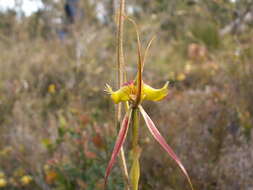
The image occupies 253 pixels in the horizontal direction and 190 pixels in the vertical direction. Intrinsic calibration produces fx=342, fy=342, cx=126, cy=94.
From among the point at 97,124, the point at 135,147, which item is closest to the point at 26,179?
the point at 97,124

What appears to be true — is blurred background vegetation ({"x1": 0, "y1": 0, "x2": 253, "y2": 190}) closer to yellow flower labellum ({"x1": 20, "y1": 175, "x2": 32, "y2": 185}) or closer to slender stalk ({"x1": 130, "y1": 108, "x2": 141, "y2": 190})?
yellow flower labellum ({"x1": 20, "y1": 175, "x2": 32, "y2": 185})

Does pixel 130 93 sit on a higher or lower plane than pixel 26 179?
higher

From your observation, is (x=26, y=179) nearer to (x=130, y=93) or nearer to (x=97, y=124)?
(x=97, y=124)

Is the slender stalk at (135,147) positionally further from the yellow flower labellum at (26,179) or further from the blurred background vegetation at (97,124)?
the yellow flower labellum at (26,179)

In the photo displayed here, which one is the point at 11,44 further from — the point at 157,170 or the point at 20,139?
the point at 157,170

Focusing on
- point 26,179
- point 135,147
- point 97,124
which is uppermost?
point 135,147

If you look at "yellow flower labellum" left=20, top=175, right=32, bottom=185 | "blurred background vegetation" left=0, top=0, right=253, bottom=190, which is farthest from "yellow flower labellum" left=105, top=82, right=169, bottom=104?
"yellow flower labellum" left=20, top=175, right=32, bottom=185

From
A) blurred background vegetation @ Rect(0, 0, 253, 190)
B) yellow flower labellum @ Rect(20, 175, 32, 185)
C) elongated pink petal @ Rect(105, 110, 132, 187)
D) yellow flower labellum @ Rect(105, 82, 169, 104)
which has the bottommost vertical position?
yellow flower labellum @ Rect(20, 175, 32, 185)

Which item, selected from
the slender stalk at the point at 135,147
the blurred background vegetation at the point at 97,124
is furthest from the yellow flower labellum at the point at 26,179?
the slender stalk at the point at 135,147

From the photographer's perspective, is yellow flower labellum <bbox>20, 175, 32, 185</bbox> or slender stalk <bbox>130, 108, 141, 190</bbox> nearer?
slender stalk <bbox>130, 108, 141, 190</bbox>

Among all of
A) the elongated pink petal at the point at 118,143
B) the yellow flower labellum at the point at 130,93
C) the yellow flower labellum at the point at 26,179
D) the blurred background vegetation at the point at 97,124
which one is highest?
the yellow flower labellum at the point at 130,93

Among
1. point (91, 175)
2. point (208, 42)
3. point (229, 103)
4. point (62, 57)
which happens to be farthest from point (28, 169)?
point (208, 42)

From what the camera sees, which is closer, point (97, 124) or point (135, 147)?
point (135, 147)

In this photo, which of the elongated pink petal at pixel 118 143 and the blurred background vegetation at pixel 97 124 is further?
the blurred background vegetation at pixel 97 124
